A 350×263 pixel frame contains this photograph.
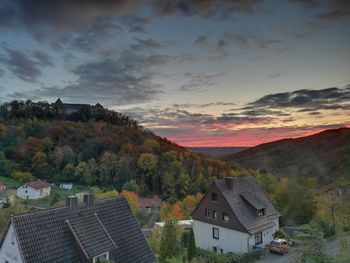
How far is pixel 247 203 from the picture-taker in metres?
36.7

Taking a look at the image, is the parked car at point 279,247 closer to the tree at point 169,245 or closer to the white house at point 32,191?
the tree at point 169,245

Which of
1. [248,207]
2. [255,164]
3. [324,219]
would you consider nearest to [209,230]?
[248,207]

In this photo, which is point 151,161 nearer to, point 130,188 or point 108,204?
point 130,188

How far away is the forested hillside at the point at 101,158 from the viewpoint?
114m

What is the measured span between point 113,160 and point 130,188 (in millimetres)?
18479

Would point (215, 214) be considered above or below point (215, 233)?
above

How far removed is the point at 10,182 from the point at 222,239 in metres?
101

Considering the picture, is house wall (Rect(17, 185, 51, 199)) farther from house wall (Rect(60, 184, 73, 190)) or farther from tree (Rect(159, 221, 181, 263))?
tree (Rect(159, 221, 181, 263))

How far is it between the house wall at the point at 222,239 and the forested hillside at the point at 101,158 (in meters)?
65.1

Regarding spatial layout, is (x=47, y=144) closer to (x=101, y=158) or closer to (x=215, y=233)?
(x=101, y=158)

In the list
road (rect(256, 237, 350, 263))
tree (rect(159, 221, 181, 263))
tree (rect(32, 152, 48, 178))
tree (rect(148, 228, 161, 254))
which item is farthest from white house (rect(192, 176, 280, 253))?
tree (rect(32, 152, 48, 178))

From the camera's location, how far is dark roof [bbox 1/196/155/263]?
62.6ft

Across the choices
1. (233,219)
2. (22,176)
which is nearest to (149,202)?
(22,176)

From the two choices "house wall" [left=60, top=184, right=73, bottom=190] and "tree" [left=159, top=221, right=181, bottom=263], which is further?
"house wall" [left=60, top=184, right=73, bottom=190]
